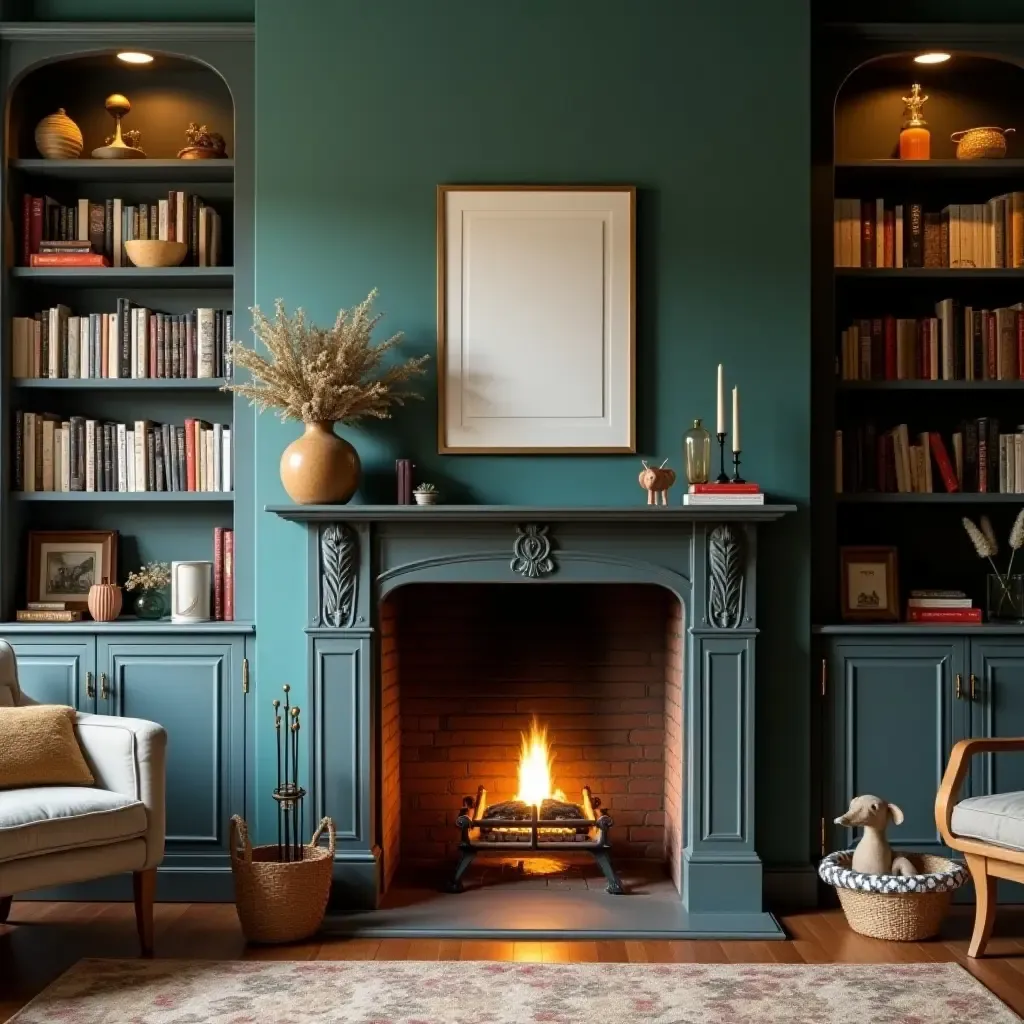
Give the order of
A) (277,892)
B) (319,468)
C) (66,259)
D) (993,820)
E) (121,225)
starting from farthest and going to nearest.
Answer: (121,225) < (66,259) < (319,468) < (277,892) < (993,820)

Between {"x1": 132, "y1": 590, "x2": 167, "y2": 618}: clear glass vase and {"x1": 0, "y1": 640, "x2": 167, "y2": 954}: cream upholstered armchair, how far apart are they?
731mm

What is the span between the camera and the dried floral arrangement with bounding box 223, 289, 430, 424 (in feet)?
13.7

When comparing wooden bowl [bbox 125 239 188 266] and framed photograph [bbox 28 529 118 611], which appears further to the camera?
framed photograph [bbox 28 529 118 611]

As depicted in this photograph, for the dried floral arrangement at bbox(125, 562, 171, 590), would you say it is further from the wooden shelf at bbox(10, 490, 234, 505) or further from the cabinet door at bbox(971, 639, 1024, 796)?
the cabinet door at bbox(971, 639, 1024, 796)

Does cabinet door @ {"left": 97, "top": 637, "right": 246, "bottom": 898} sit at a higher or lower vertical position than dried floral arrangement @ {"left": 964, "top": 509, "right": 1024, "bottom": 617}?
lower

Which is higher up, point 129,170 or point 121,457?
point 129,170

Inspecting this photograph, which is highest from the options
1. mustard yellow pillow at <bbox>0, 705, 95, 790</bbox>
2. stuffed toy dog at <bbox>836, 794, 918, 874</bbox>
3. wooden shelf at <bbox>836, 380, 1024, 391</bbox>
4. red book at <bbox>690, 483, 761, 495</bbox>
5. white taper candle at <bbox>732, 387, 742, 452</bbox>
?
wooden shelf at <bbox>836, 380, 1024, 391</bbox>

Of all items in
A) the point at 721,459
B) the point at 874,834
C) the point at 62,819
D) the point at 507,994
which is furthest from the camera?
the point at 721,459

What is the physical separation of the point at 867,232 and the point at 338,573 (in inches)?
93.3

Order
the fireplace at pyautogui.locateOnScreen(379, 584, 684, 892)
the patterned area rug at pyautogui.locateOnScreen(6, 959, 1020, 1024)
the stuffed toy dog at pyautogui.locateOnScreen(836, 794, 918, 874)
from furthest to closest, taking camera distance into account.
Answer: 1. the fireplace at pyautogui.locateOnScreen(379, 584, 684, 892)
2. the stuffed toy dog at pyautogui.locateOnScreen(836, 794, 918, 874)
3. the patterned area rug at pyautogui.locateOnScreen(6, 959, 1020, 1024)

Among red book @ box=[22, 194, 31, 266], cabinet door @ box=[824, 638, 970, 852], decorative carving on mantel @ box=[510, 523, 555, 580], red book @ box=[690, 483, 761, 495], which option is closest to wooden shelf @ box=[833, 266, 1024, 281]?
red book @ box=[690, 483, 761, 495]

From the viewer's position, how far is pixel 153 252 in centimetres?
469

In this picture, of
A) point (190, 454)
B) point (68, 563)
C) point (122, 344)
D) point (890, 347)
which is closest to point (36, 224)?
point (122, 344)

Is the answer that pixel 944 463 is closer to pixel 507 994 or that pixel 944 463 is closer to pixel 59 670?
pixel 507 994
